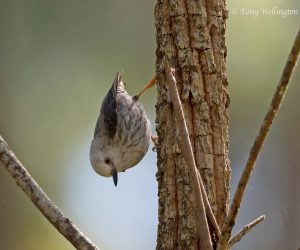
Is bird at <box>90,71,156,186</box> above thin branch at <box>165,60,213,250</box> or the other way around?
above

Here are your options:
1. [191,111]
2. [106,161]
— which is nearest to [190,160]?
[191,111]

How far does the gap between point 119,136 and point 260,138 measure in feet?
14.5

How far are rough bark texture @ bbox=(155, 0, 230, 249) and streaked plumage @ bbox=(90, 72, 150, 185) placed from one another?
8.49 ft

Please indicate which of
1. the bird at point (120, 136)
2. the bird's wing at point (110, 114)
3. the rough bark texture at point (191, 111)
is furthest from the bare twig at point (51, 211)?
the bird's wing at point (110, 114)

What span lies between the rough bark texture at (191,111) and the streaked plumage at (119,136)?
2.59 m

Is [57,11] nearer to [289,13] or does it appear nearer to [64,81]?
[64,81]

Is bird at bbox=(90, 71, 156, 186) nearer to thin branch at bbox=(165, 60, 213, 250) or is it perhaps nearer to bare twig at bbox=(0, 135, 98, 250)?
bare twig at bbox=(0, 135, 98, 250)

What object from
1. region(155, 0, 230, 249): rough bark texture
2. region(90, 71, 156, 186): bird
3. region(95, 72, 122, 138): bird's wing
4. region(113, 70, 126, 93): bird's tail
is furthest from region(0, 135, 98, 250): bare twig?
region(113, 70, 126, 93): bird's tail

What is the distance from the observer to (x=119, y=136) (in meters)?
8.27

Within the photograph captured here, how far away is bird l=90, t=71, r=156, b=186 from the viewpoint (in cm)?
816

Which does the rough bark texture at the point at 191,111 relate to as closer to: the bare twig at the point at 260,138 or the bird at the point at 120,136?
the bare twig at the point at 260,138

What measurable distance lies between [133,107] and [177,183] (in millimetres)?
3335

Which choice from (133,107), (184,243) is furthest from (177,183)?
(133,107)

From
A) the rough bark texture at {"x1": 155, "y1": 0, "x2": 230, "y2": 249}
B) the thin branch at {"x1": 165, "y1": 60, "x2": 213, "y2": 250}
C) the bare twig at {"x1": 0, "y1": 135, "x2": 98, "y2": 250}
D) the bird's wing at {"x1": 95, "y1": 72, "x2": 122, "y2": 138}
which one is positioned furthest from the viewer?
the bird's wing at {"x1": 95, "y1": 72, "x2": 122, "y2": 138}
